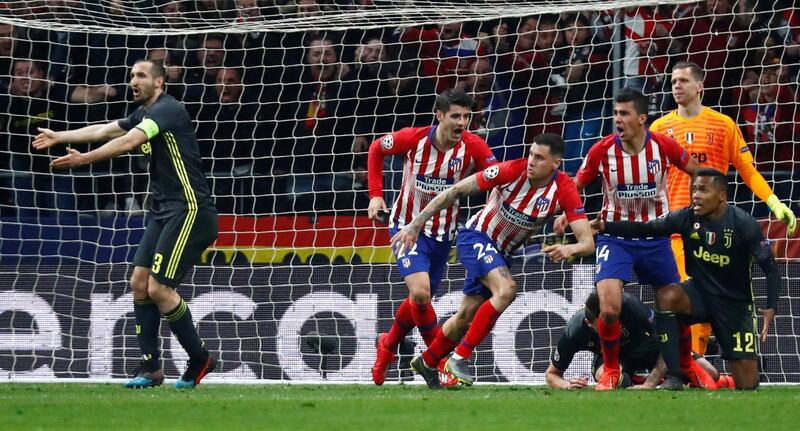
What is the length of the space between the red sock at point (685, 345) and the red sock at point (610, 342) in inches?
16.4

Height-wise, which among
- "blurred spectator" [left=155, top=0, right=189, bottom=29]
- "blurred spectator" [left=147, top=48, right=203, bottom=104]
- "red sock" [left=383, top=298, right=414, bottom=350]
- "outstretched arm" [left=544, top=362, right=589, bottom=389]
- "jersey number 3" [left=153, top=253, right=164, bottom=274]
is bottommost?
"outstretched arm" [left=544, top=362, right=589, bottom=389]

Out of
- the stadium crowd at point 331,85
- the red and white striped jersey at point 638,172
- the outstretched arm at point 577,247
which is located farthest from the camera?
the stadium crowd at point 331,85

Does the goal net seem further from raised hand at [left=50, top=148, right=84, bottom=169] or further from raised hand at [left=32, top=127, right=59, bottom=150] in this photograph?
raised hand at [left=50, top=148, right=84, bottom=169]

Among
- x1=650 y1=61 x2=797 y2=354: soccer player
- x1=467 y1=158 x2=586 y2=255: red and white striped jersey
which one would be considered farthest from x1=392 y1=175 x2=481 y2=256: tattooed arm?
x1=650 y1=61 x2=797 y2=354: soccer player

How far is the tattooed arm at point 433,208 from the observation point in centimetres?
796

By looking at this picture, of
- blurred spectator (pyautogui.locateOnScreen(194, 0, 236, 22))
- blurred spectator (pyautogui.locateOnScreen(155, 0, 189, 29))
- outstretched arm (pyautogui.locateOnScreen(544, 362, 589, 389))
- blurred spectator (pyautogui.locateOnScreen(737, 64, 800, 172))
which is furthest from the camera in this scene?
blurred spectator (pyautogui.locateOnScreen(194, 0, 236, 22))

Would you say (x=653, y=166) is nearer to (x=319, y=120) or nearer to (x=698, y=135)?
(x=698, y=135)

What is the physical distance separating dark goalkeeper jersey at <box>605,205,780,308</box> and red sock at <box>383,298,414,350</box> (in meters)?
1.40

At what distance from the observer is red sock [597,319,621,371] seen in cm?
830

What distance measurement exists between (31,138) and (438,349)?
471 centimetres

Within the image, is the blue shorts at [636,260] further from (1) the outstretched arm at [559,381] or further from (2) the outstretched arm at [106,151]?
(2) the outstretched arm at [106,151]

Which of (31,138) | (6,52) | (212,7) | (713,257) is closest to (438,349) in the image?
(713,257)

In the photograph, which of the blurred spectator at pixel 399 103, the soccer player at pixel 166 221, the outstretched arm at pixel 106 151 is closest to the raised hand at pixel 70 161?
the outstretched arm at pixel 106 151

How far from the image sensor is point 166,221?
331 inches
